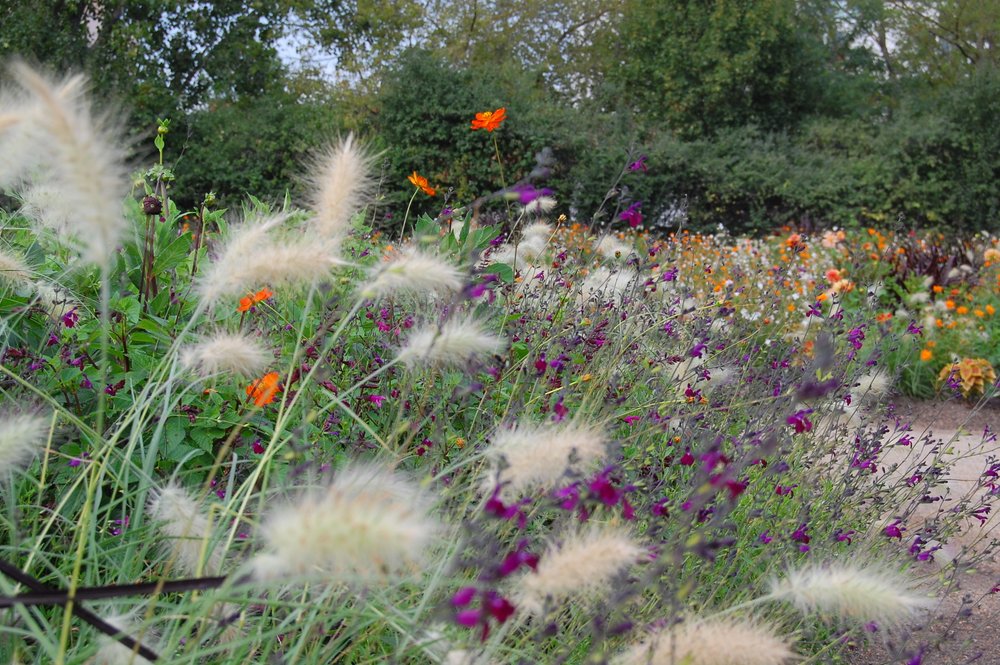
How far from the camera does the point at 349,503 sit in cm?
90

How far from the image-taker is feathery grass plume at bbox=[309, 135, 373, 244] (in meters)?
1.42

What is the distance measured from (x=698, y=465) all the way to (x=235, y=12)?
1589 cm

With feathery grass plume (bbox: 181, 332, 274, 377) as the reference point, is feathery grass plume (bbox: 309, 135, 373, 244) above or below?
above

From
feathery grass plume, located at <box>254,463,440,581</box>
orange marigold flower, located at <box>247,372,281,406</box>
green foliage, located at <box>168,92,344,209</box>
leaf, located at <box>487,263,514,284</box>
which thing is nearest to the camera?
feathery grass plume, located at <box>254,463,440,581</box>

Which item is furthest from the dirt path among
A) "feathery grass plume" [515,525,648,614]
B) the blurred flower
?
the blurred flower

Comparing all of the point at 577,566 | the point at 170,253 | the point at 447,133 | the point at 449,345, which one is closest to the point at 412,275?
the point at 449,345

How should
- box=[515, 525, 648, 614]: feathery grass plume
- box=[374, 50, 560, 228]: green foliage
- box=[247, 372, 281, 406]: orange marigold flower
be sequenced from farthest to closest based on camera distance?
box=[374, 50, 560, 228]: green foliage, box=[247, 372, 281, 406]: orange marigold flower, box=[515, 525, 648, 614]: feathery grass plume

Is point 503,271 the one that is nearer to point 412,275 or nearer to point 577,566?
point 412,275

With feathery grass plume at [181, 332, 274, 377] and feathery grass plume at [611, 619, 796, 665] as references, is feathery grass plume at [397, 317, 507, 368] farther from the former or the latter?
feathery grass plume at [611, 619, 796, 665]

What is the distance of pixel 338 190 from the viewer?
144cm

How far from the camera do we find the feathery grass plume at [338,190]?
1418mm

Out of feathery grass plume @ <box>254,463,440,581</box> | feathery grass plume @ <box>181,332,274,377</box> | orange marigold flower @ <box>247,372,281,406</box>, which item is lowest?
orange marigold flower @ <box>247,372,281,406</box>

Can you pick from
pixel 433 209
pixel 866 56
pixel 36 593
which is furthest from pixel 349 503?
pixel 866 56

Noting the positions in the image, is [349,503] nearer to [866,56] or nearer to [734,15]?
[734,15]
